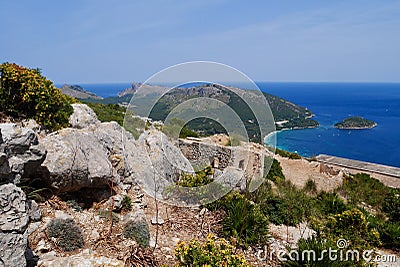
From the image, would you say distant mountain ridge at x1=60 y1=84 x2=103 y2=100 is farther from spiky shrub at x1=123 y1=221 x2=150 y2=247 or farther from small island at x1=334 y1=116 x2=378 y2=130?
small island at x1=334 y1=116 x2=378 y2=130

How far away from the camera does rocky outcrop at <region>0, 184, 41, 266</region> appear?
321 cm

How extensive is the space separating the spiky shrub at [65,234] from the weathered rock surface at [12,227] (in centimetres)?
111

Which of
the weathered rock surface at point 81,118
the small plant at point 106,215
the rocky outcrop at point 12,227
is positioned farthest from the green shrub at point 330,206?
the rocky outcrop at point 12,227

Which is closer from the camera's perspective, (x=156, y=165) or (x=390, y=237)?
(x=390, y=237)

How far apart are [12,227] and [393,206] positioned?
11555mm

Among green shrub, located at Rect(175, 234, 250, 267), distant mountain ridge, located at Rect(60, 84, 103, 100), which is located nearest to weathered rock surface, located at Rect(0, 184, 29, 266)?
green shrub, located at Rect(175, 234, 250, 267)

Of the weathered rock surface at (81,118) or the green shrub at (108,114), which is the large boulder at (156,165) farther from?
the green shrub at (108,114)

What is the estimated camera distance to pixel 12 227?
10.9ft

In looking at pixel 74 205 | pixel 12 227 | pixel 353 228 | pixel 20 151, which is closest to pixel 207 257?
pixel 12 227

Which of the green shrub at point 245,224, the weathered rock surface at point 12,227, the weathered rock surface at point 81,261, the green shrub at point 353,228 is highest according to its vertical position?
the weathered rock surface at point 12,227

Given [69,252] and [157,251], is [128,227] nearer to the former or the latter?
[157,251]

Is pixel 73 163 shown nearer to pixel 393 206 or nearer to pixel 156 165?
pixel 156 165

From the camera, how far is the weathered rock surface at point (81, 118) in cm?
763

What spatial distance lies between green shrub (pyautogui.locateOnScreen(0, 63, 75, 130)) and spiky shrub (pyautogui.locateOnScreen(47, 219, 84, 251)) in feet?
9.85
